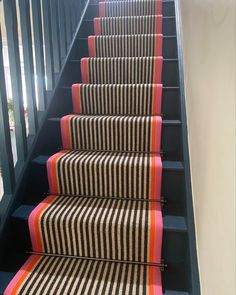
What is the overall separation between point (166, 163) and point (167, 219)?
0.31 metres

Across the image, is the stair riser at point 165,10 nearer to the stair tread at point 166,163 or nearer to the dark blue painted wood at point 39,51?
the dark blue painted wood at point 39,51

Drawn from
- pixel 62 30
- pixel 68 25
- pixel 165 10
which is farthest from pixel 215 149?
pixel 165 10

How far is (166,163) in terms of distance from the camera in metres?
1.45

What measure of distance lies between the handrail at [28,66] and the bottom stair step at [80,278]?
36 centimetres

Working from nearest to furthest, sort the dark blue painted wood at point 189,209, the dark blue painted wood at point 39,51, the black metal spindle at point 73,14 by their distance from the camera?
1. the dark blue painted wood at point 189,209
2. the dark blue painted wood at point 39,51
3. the black metal spindle at point 73,14

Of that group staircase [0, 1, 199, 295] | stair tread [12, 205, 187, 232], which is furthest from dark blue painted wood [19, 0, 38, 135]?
stair tread [12, 205, 187, 232]

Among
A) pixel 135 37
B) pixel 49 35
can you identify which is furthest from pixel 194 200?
pixel 135 37

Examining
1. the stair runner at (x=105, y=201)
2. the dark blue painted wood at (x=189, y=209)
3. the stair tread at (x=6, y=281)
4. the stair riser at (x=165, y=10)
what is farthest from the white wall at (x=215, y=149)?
the stair riser at (x=165, y=10)

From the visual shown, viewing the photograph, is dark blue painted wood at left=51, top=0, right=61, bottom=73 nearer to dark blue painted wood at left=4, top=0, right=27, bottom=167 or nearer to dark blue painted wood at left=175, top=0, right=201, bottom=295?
dark blue painted wood at left=4, top=0, right=27, bottom=167

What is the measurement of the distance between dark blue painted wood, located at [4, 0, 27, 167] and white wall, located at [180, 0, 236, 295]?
0.84m

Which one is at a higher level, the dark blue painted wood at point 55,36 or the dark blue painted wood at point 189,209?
the dark blue painted wood at point 55,36

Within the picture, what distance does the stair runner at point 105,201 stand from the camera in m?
1.13

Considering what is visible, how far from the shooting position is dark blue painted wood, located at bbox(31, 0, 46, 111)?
1.57 m

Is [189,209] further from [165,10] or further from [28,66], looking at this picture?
[165,10]
